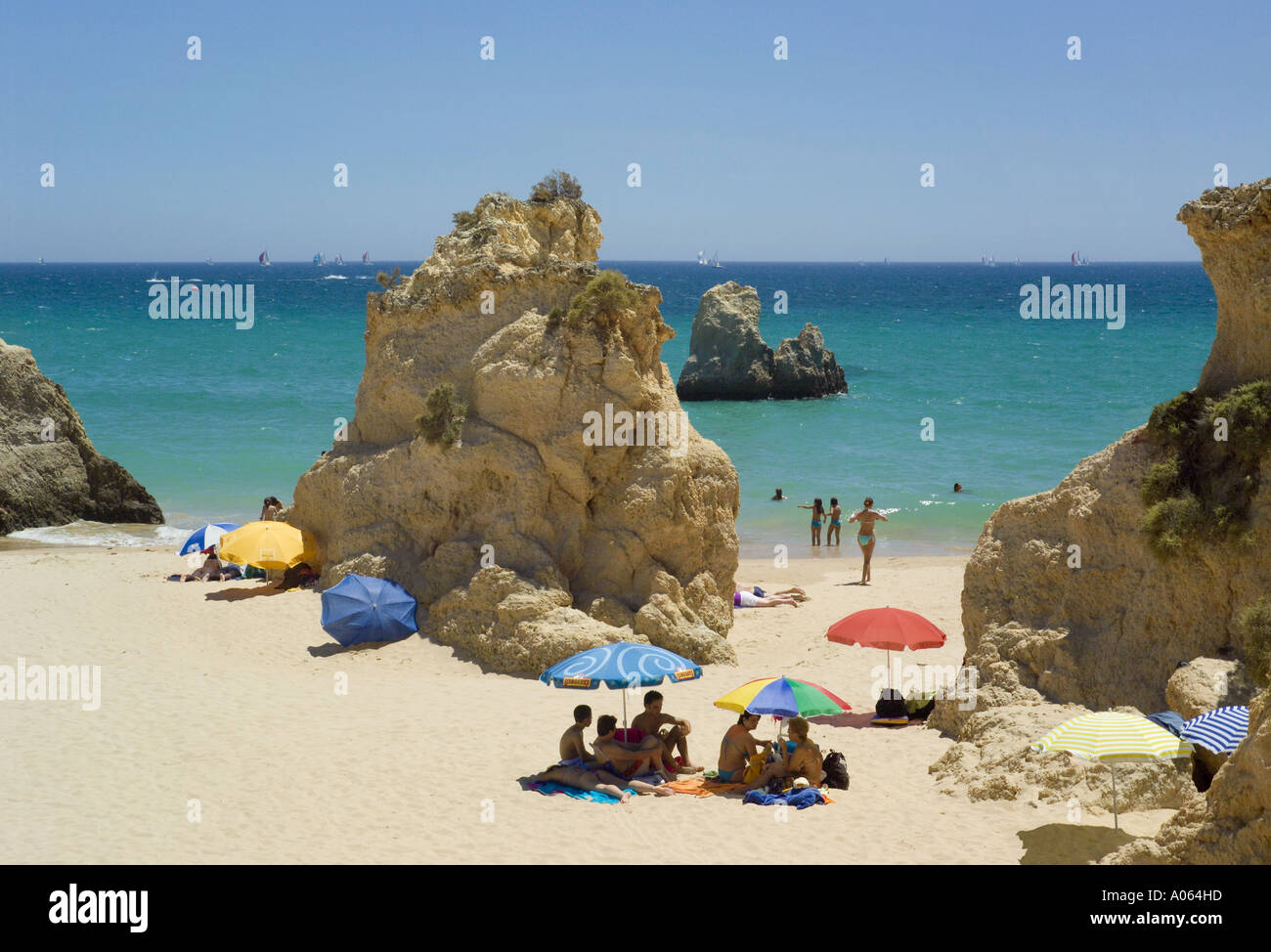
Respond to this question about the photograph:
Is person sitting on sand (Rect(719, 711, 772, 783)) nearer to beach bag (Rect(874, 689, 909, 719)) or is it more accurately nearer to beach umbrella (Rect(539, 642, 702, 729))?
beach umbrella (Rect(539, 642, 702, 729))

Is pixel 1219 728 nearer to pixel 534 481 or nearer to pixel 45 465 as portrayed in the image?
pixel 534 481

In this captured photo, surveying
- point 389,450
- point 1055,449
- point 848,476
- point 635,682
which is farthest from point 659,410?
point 1055,449

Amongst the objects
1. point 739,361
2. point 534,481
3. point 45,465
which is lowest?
point 45,465

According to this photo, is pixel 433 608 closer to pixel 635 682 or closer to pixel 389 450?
pixel 389 450

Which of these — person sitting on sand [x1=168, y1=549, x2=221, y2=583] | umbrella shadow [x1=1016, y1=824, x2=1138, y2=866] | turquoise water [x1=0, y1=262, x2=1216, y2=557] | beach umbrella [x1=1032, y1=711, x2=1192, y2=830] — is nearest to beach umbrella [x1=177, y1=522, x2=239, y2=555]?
person sitting on sand [x1=168, y1=549, x2=221, y2=583]

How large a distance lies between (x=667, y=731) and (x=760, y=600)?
329 inches

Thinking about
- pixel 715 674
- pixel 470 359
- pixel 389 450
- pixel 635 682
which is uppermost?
pixel 470 359

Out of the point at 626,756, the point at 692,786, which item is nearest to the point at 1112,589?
the point at 692,786

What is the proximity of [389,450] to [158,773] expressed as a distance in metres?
6.71

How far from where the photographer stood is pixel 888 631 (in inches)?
532

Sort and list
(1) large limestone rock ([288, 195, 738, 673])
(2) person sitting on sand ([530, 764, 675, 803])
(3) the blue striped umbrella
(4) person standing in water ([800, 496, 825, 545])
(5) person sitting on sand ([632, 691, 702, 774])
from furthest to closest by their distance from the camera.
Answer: (4) person standing in water ([800, 496, 825, 545]) → (1) large limestone rock ([288, 195, 738, 673]) → (5) person sitting on sand ([632, 691, 702, 774]) → (2) person sitting on sand ([530, 764, 675, 803]) → (3) the blue striped umbrella

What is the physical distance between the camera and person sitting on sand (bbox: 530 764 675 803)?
10453 mm

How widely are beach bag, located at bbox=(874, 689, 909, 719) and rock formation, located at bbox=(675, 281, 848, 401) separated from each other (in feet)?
128

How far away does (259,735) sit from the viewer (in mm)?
12000
